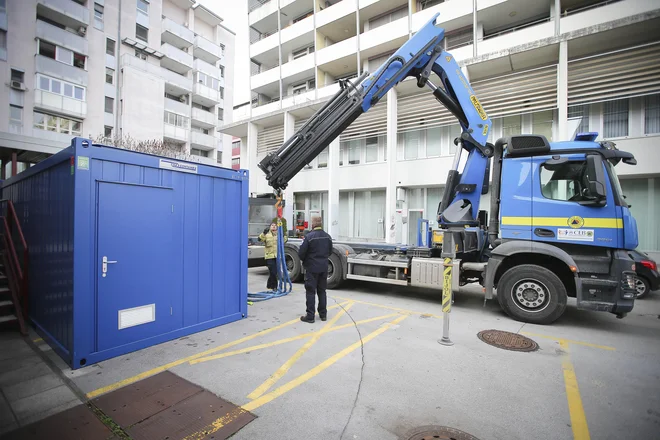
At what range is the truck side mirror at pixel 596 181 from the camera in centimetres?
498

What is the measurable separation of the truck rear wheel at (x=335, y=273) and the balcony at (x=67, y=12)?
88.6 feet

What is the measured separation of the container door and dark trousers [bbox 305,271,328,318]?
2.10 meters

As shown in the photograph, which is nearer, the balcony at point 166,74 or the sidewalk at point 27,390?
the sidewalk at point 27,390

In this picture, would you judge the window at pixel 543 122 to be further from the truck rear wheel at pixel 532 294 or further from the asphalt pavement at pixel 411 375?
the truck rear wheel at pixel 532 294

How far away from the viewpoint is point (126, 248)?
4035mm

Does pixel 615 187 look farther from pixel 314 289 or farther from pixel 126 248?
pixel 126 248

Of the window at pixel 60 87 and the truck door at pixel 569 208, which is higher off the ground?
the window at pixel 60 87

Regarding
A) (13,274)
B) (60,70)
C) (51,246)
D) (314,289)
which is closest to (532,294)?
(314,289)

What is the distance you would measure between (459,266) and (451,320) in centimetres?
126

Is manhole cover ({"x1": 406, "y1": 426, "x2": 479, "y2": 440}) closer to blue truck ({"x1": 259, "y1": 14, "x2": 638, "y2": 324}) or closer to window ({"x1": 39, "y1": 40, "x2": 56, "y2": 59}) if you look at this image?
blue truck ({"x1": 259, "y1": 14, "x2": 638, "y2": 324})

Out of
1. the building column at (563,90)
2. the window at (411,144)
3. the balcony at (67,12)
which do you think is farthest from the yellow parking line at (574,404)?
the balcony at (67,12)

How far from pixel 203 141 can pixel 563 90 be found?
104 ft

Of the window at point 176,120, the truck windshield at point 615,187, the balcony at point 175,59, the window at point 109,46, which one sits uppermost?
the balcony at point 175,59

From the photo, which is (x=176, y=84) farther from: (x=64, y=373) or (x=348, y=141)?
(x=64, y=373)
